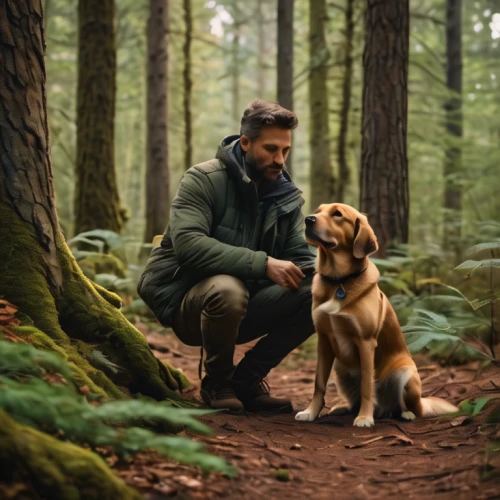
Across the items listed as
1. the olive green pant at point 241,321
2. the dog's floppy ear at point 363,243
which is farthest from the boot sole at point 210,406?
the dog's floppy ear at point 363,243

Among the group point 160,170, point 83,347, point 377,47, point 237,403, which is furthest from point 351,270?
point 160,170

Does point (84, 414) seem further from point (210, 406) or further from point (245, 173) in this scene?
point (245, 173)

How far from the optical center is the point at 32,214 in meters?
3.97

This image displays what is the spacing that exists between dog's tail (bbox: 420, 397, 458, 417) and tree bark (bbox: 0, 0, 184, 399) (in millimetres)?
2148

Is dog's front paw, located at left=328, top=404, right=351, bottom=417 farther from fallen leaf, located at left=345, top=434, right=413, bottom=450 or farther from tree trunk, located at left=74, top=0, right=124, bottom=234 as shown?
tree trunk, located at left=74, top=0, right=124, bottom=234

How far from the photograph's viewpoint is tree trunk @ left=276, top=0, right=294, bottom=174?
40.1ft

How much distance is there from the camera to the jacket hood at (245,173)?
4602 millimetres

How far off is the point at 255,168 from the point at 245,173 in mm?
151

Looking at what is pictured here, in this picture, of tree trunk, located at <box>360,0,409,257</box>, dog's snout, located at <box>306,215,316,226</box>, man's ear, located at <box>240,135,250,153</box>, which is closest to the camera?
dog's snout, located at <box>306,215,316,226</box>

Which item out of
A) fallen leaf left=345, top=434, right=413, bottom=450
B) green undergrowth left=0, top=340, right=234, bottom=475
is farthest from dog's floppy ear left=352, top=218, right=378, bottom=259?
green undergrowth left=0, top=340, right=234, bottom=475

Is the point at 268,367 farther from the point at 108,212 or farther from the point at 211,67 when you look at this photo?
the point at 211,67

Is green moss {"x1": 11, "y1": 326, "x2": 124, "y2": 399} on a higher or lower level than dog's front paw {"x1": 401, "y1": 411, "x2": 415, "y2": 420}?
higher

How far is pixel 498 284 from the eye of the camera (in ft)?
21.8

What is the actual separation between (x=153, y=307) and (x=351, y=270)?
1.53m
